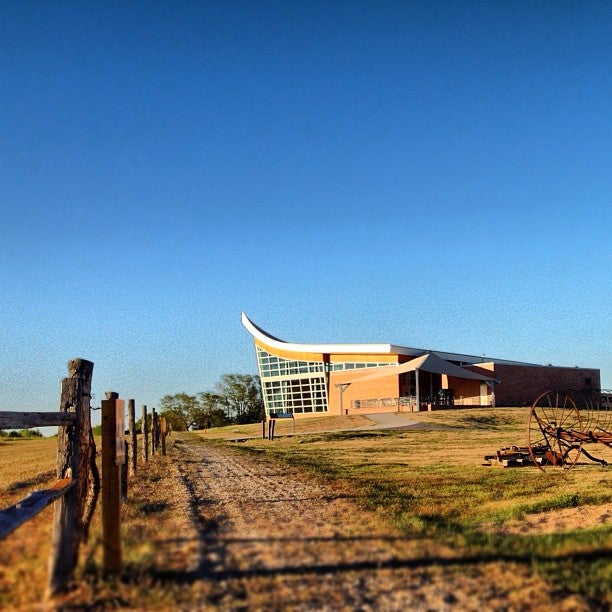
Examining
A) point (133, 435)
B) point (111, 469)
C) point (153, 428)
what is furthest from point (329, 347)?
point (111, 469)

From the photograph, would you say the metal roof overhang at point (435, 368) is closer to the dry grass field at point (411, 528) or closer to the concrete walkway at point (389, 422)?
the concrete walkway at point (389, 422)

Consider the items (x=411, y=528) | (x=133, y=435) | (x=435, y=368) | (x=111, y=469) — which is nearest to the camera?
(x=111, y=469)

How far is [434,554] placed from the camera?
11.4ft

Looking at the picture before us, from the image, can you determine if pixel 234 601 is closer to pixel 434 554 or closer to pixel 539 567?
pixel 434 554

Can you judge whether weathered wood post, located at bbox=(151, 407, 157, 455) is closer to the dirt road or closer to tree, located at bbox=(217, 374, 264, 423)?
the dirt road

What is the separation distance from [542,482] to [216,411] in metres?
63.9

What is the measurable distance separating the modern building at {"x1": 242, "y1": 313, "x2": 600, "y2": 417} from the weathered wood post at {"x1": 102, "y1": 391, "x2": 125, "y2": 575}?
4253 centimetres

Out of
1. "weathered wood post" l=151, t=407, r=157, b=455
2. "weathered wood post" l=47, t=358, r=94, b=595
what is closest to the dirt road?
"weathered wood post" l=47, t=358, r=94, b=595

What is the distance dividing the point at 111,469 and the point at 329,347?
58035 mm

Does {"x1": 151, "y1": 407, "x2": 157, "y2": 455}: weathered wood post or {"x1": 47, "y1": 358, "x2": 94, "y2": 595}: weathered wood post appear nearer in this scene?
{"x1": 47, "y1": 358, "x2": 94, "y2": 595}: weathered wood post

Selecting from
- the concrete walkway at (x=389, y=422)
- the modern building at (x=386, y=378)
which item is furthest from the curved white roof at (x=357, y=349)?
the concrete walkway at (x=389, y=422)

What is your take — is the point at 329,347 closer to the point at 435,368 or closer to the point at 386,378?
the point at 386,378

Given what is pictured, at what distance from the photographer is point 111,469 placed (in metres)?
4.49

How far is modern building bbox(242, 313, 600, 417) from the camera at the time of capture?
167 ft
